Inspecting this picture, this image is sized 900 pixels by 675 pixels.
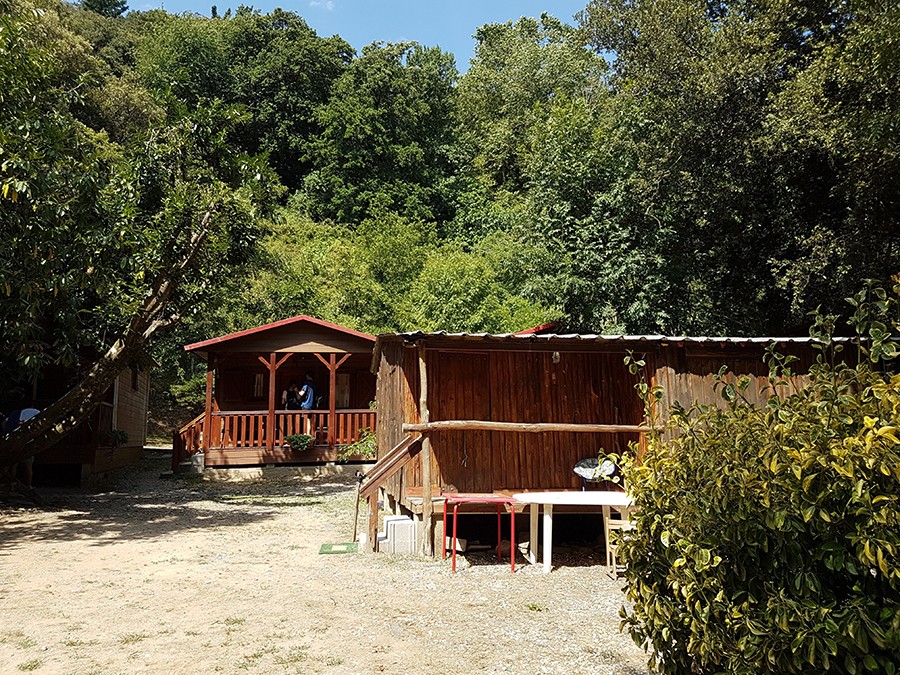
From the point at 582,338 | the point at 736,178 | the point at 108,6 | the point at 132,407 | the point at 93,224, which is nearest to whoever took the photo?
the point at 582,338

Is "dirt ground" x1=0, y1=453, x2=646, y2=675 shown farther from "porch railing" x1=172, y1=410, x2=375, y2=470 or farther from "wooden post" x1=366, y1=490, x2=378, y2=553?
"porch railing" x1=172, y1=410, x2=375, y2=470

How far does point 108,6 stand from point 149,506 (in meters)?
61.8

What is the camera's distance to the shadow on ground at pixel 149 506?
10.7 meters

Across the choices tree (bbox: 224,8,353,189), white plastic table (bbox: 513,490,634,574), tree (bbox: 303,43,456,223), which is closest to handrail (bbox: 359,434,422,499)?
white plastic table (bbox: 513,490,634,574)

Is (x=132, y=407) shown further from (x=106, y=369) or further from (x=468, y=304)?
(x=468, y=304)

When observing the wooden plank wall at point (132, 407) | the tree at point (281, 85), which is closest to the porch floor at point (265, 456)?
the wooden plank wall at point (132, 407)

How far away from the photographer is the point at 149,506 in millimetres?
13547

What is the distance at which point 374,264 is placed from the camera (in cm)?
3091

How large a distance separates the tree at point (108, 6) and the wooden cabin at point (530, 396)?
63.4 m

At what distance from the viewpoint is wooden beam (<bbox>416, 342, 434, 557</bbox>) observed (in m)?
8.89

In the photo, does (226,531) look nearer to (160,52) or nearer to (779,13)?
(779,13)

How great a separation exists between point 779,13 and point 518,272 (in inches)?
412

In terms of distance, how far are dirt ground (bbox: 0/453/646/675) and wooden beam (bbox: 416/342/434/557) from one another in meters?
0.36

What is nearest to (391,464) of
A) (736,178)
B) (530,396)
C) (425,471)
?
(425,471)
